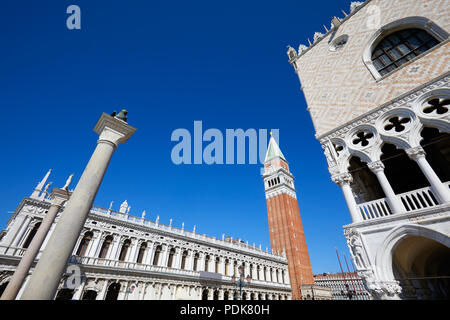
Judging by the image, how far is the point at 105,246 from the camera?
17.5 metres

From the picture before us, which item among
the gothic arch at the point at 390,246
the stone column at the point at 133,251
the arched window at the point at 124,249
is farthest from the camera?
the stone column at the point at 133,251

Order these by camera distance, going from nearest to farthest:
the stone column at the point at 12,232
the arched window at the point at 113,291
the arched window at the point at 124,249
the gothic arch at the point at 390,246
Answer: the gothic arch at the point at 390,246 < the stone column at the point at 12,232 < the arched window at the point at 113,291 < the arched window at the point at 124,249

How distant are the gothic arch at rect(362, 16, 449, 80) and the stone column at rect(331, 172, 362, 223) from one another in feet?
14.6

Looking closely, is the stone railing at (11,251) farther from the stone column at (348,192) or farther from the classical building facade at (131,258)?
the stone column at (348,192)

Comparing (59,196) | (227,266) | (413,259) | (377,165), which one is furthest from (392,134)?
(227,266)

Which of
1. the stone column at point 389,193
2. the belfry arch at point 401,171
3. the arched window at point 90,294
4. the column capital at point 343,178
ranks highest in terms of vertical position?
the belfry arch at point 401,171

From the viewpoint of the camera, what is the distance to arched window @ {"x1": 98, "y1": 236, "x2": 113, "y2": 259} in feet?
56.0

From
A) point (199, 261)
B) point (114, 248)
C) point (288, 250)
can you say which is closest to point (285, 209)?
point (288, 250)

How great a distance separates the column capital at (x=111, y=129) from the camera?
15.5ft

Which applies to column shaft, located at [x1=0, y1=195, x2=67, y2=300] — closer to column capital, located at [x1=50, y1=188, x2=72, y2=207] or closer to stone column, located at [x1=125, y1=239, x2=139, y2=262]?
column capital, located at [x1=50, y1=188, x2=72, y2=207]

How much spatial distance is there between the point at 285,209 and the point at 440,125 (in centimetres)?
3526

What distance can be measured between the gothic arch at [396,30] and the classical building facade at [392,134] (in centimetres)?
4

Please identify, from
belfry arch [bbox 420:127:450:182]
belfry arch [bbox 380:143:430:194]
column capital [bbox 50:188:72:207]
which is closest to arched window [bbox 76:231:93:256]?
column capital [bbox 50:188:72:207]

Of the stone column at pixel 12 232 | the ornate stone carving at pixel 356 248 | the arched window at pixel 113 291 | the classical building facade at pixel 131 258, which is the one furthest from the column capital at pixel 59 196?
the arched window at pixel 113 291
